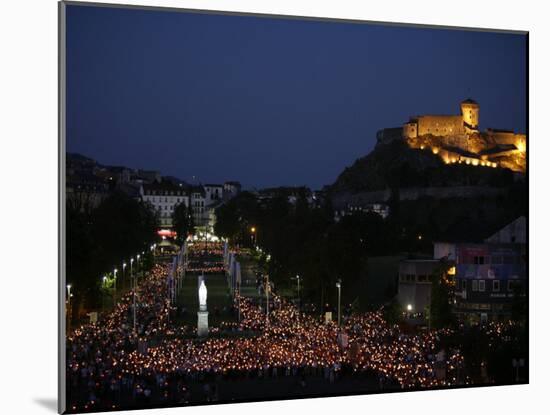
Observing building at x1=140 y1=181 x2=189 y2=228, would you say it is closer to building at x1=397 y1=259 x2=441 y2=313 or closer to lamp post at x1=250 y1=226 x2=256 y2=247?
building at x1=397 y1=259 x2=441 y2=313

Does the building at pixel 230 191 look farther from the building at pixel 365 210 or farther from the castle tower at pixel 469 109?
the castle tower at pixel 469 109

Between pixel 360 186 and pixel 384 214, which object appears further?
pixel 384 214

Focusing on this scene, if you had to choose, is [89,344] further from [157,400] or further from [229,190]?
[229,190]

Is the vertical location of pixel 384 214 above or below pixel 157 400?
above

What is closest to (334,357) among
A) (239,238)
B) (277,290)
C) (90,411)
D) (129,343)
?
(129,343)

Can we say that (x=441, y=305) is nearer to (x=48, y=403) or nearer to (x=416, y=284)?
(x=416, y=284)

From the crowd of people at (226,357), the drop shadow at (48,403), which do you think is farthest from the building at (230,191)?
the drop shadow at (48,403)

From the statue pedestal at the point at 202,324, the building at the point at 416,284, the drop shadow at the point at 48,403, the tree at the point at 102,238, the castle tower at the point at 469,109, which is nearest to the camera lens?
the drop shadow at the point at 48,403
